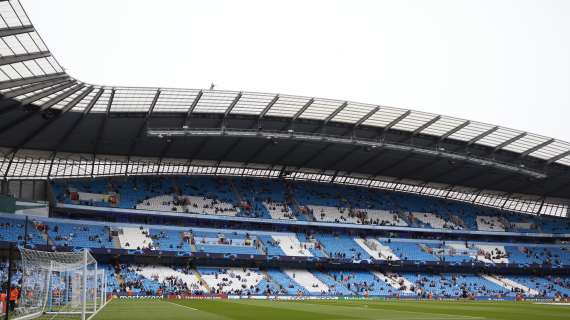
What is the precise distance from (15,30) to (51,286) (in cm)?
1482

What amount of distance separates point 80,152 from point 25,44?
3228cm

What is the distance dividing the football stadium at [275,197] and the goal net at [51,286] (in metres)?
14.4

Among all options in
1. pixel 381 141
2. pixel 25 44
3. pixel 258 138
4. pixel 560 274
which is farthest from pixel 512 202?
pixel 25 44

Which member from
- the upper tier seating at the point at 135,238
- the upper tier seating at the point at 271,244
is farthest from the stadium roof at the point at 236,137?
the upper tier seating at the point at 135,238

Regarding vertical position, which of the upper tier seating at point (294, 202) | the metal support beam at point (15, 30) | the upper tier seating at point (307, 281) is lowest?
the upper tier seating at point (307, 281)

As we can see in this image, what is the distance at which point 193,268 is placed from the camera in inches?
2576

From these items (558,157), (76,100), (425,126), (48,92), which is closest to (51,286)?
(48,92)

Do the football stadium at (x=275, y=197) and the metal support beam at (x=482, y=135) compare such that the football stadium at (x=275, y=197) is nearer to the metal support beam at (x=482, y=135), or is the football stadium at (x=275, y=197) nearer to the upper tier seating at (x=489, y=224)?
the metal support beam at (x=482, y=135)

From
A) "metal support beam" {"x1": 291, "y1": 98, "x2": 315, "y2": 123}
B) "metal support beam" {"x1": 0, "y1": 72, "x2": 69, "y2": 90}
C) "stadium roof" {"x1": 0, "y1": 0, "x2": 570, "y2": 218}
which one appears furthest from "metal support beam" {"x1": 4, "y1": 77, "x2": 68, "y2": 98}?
"metal support beam" {"x1": 291, "y1": 98, "x2": 315, "y2": 123}

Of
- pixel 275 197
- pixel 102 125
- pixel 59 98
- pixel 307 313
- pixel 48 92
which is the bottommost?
pixel 307 313

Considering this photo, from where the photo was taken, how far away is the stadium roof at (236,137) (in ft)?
157

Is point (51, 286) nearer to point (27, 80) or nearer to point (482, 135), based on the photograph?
point (27, 80)

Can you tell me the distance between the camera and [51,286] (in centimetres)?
2742

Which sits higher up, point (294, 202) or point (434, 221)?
point (294, 202)
